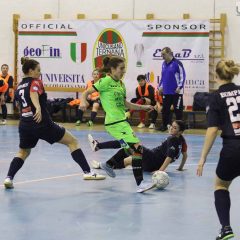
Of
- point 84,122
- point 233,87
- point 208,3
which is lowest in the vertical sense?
point 84,122

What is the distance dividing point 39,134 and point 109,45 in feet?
37.5

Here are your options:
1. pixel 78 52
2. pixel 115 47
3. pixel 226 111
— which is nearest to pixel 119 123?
pixel 226 111

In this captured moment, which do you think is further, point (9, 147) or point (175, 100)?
point (175, 100)

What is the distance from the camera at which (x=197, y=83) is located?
18.4 metres

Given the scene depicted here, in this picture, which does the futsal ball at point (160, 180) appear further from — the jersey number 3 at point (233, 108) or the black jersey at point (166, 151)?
the jersey number 3 at point (233, 108)

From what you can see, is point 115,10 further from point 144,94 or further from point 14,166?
Result: point 14,166

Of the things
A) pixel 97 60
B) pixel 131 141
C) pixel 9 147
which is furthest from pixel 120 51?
pixel 131 141

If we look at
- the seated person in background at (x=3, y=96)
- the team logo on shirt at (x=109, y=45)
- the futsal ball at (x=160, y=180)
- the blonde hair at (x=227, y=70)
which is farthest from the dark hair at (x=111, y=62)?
the team logo on shirt at (x=109, y=45)

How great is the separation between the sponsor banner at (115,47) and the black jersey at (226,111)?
12.7 m

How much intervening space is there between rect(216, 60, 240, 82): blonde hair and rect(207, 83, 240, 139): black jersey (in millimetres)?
71

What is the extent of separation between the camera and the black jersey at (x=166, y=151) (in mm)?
9383

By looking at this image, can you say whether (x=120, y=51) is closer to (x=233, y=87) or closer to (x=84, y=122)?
(x=84, y=122)

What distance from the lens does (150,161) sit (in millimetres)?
9641

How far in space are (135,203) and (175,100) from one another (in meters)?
9.68
